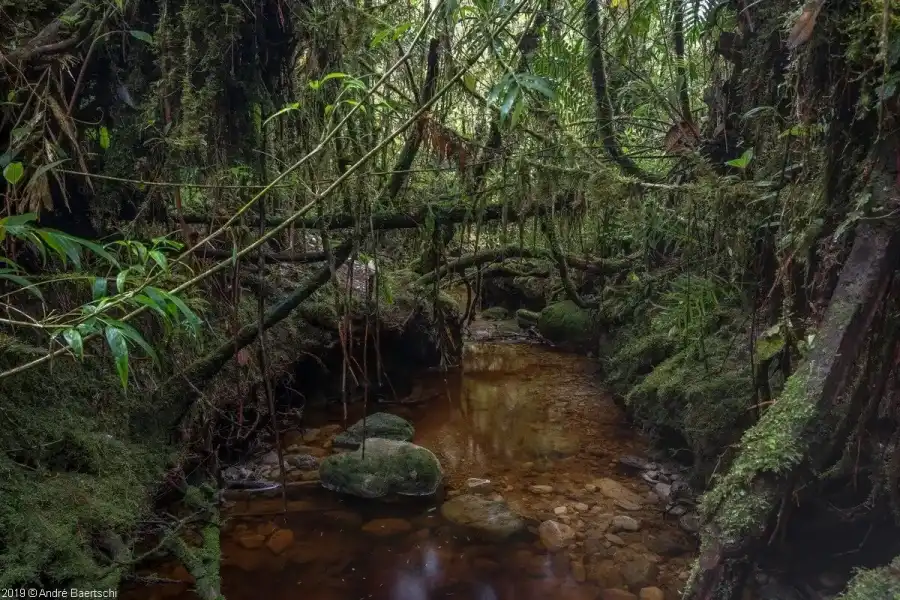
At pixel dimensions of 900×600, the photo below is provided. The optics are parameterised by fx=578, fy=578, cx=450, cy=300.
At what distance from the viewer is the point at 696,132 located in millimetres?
3289

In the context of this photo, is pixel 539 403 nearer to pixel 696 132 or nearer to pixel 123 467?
pixel 696 132

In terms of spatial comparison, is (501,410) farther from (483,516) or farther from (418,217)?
(418,217)

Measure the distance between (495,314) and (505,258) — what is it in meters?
5.41

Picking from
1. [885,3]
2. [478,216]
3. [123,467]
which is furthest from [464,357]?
[885,3]

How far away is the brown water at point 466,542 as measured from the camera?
118 inches

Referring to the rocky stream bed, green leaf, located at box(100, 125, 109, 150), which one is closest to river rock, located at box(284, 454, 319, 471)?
the rocky stream bed

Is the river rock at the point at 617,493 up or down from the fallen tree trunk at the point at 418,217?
down

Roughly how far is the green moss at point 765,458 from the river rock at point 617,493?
6.71ft

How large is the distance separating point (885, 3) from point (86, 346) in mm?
3057

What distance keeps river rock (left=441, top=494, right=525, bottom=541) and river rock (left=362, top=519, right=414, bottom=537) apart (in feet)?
0.88

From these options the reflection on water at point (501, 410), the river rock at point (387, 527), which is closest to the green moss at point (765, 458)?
the river rock at point (387, 527)

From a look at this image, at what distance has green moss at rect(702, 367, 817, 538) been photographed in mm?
1730

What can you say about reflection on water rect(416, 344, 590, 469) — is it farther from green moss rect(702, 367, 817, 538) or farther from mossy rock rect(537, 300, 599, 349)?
green moss rect(702, 367, 817, 538)

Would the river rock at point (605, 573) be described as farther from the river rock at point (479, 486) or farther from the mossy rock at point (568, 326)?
the mossy rock at point (568, 326)
